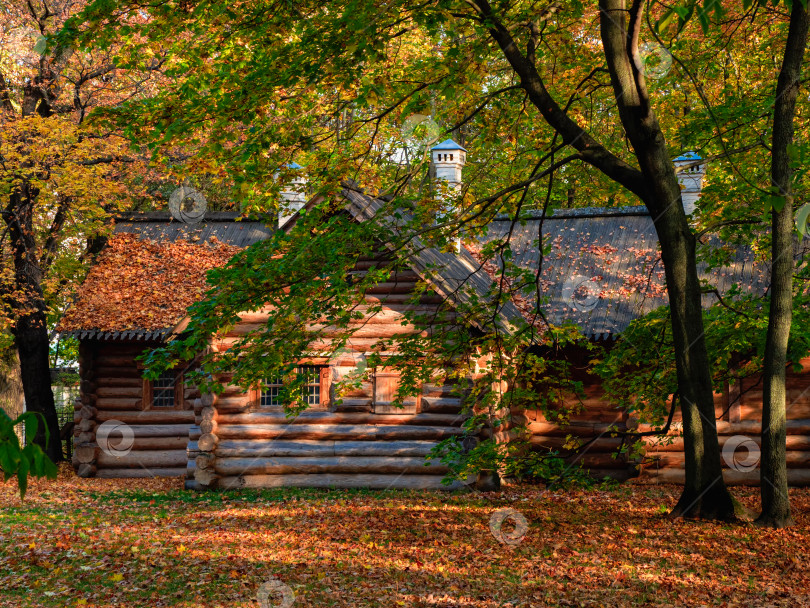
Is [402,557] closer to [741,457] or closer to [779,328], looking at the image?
[779,328]

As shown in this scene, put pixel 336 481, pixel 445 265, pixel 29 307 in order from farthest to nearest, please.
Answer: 1. pixel 29 307
2. pixel 336 481
3. pixel 445 265

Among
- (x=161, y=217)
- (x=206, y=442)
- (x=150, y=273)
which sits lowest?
(x=206, y=442)

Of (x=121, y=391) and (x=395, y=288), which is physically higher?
(x=395, y=288)

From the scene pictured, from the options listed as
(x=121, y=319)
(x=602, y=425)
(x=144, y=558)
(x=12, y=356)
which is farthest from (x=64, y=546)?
(x=12, y=356)

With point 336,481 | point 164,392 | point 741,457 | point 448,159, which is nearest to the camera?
point 336,481

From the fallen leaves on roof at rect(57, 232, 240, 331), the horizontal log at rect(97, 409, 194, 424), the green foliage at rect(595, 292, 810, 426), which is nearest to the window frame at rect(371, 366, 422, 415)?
the fallen leaves on roof at rect(57, 232, 240, 331)

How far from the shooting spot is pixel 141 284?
63.3 ft

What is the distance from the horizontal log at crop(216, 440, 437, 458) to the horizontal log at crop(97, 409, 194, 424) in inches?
140

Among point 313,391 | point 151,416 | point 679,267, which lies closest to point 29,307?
point 151,416

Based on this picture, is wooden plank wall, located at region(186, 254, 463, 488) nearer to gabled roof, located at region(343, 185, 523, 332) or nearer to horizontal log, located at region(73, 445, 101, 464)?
gabled roof, located at region(343, 185, 523, 332)

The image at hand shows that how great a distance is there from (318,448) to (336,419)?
2.32ft

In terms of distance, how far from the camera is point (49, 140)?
1884 centimetres

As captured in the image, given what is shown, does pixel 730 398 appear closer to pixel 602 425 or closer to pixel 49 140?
pixel 602 425

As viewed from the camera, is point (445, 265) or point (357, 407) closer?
point (445, 265)
